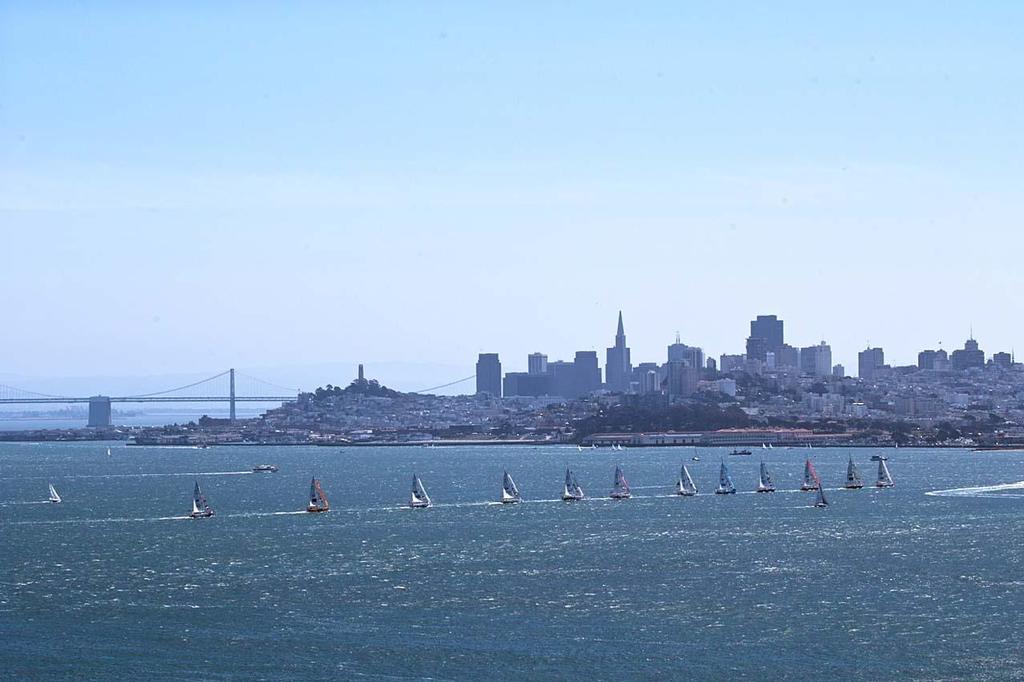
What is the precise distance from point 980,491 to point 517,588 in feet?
162

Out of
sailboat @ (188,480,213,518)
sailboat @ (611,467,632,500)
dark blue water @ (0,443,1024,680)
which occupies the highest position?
sailboat @ (611,467,632,500)

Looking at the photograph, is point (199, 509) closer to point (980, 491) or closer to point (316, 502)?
point (316, 502)

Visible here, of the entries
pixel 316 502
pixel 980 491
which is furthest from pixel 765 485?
pixel 316 502

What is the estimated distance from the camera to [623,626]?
4175 cm

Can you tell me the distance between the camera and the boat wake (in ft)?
287

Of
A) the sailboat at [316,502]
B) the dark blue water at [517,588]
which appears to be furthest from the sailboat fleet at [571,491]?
the dark blue water at [517,588]

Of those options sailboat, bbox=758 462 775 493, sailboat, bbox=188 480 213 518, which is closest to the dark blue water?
sailboat, bbox=188 480 213 518

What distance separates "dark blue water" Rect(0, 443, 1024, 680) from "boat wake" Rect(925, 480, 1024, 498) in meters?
0.92

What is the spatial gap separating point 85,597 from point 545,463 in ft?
315

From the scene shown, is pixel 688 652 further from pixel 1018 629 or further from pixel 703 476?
pixel 703 476

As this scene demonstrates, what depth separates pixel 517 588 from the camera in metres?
48.3

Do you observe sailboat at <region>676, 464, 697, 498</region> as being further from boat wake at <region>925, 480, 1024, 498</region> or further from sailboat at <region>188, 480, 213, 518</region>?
sailboat at <region>188, 480, 213, 518</region>

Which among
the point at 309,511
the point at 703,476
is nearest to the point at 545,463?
the point at 703,476

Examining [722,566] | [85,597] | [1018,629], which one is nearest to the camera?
[1018,629]
